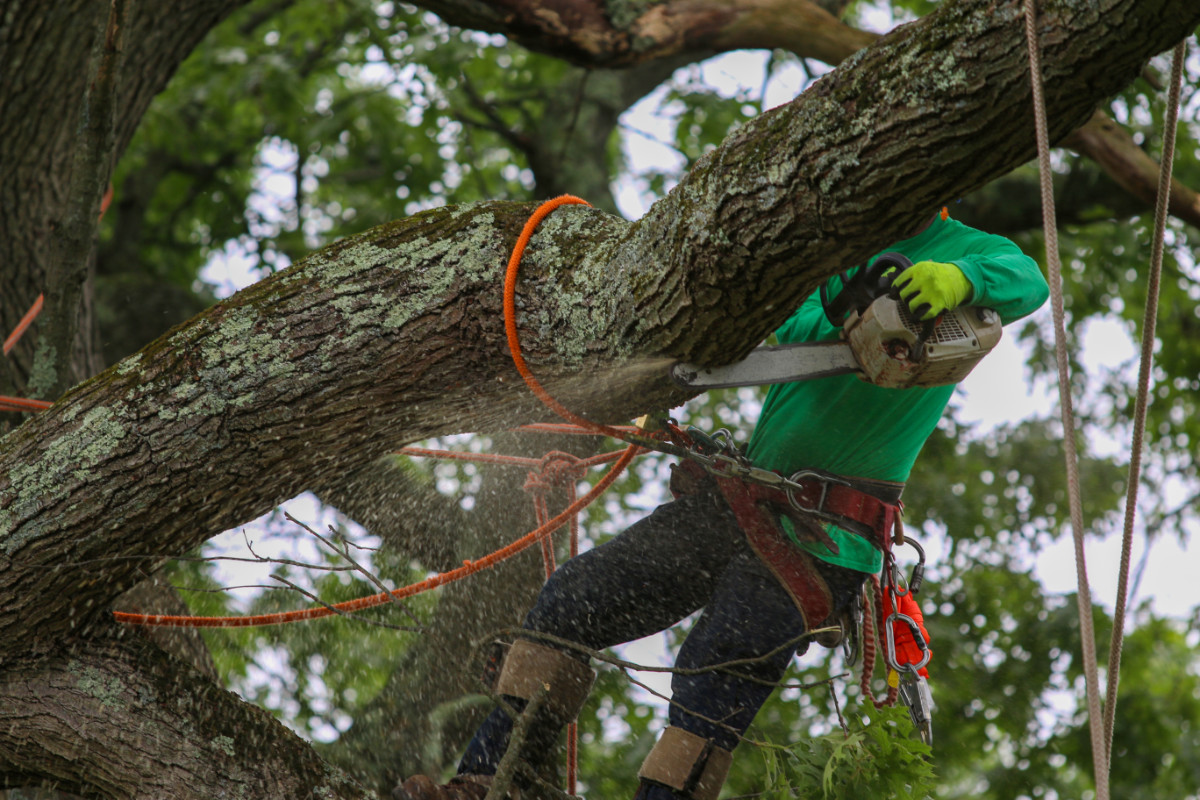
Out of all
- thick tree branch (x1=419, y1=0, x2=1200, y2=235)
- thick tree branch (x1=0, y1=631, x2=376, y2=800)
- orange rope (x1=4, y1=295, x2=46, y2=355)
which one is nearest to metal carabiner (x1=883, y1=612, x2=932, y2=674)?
thick tree branch (x1=0, y1=631, x2=376, y2=800)

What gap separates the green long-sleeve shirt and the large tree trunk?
0.44 m

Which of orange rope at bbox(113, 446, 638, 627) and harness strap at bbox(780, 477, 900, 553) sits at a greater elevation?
harness strap at bbox(780, 477, 900, 553)

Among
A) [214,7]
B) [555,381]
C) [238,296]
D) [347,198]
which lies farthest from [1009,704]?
[347,198]

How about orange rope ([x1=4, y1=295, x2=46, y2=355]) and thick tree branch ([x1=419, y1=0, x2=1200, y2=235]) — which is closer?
orange rope ([x1=4, y1=295, x2=46, y2=355])

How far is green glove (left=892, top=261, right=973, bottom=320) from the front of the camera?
1.82 m

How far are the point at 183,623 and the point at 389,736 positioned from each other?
1108 mm

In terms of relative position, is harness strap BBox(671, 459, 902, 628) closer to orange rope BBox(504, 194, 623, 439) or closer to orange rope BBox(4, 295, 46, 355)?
orange rope BBox(504, 194, 623, 439)

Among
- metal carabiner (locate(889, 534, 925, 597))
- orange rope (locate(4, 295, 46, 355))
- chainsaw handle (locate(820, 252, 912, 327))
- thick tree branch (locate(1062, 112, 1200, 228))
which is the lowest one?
metal carabiner (locate(889, 534, 925, 597))

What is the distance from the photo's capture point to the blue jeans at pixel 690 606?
2283 mm

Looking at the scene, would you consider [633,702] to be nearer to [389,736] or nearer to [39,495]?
[389,736]

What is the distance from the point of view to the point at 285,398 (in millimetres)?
1997

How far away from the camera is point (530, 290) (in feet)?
6.57

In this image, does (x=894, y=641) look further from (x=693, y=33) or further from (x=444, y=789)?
(x=693, y=33)

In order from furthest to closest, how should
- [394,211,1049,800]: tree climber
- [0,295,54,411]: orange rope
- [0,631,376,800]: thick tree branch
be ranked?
[0,295,54,411]: orange rope < [394,211,1049,800]: tree climber < [0,631,376,800]: thick tree branch
